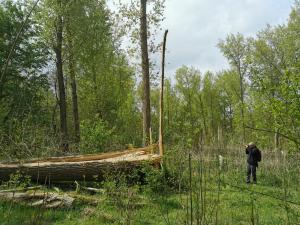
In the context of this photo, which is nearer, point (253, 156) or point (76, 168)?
→ point (76, 168)

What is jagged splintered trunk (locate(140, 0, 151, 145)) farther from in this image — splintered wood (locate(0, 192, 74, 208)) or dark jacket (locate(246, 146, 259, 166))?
splintered wood (locate(0, 192, 74, 208))

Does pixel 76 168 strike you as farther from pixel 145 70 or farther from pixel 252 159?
pixel 252 159

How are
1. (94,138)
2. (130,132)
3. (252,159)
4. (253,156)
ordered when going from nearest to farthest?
(252,159)
(253,156)
(94,138)
(130,132)

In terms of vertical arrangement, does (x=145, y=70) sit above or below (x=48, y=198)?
above

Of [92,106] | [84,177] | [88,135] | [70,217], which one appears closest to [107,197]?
[70,217]

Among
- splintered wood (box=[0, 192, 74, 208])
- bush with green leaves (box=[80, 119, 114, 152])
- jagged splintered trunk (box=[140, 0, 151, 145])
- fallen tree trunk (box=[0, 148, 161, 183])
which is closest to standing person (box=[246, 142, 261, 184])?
jagged splintered trunk (box=[140, 0, 151, 145])

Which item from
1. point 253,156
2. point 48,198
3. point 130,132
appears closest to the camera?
point 48,198

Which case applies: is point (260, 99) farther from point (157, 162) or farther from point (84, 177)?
point (84, 177)

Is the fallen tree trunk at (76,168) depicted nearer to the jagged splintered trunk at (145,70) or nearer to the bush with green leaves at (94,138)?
the jagged splintered trunk at (145,70)

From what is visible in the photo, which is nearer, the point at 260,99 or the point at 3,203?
the point at 260,99

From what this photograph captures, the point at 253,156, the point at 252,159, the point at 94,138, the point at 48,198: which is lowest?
the point at 48,198

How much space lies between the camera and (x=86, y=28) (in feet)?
84.9

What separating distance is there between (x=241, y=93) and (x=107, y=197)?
33.1 meters

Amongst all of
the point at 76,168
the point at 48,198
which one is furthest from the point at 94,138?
the point at 48,198
